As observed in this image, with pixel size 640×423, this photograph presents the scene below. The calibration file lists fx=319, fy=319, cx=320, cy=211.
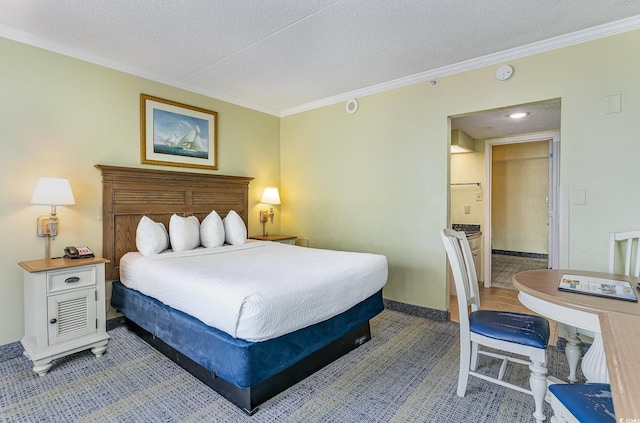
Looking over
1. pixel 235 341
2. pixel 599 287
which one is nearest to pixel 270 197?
pixel 235 341

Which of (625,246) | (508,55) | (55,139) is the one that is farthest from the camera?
(508,55)

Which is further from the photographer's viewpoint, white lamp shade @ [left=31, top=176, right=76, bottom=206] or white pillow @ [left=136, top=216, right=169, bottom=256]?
white pillow @ [left=136, top=216, right=169, bottom=256]

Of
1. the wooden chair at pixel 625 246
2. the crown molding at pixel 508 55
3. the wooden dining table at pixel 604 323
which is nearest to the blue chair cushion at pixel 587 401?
the wooden dining table at pixel 604 323

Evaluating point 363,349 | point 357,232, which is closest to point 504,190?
point 357,232

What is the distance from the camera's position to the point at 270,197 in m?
4.50

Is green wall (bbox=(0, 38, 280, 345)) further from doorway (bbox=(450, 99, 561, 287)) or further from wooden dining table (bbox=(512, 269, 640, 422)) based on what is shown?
doorway (bbox=(450, 99, 561, 287))

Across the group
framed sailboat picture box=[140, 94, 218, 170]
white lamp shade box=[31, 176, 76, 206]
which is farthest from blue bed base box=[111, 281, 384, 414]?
framed sailboat picture box=[140, 94, 218, 170]

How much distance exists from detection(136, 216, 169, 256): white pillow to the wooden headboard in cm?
21

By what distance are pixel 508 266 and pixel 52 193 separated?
269 inches

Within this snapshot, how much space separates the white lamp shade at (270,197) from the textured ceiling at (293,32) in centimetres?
155

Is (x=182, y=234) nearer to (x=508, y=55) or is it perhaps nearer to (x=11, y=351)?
(x=11, y=351)

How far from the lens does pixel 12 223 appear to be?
262 centimetres

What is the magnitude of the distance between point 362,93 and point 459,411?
3.35m

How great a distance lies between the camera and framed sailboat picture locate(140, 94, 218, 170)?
Result: 3424mm
